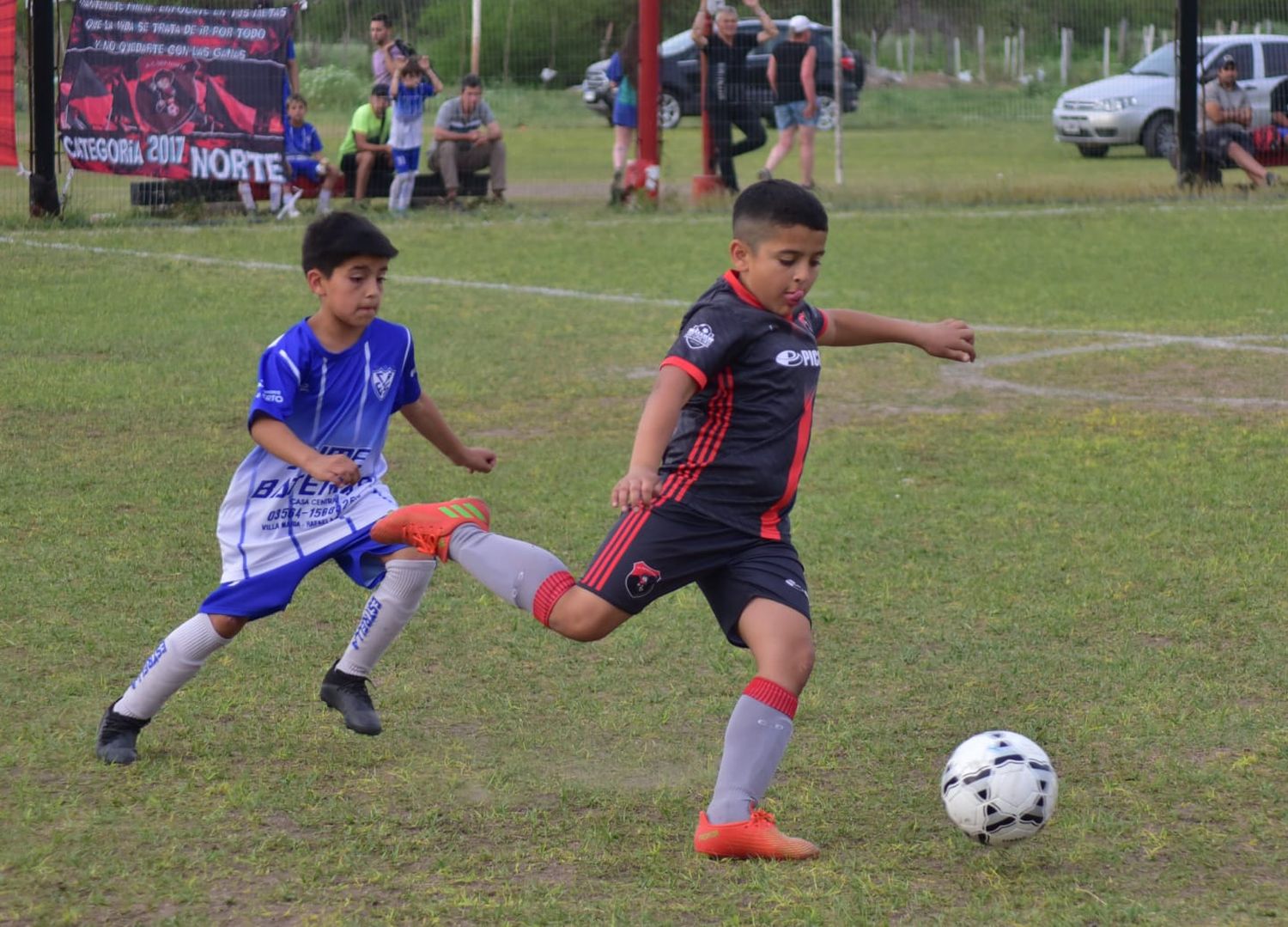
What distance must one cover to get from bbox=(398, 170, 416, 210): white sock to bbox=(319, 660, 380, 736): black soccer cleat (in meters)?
11.8

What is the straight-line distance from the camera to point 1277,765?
13.3 ft

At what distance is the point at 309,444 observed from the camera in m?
4.14

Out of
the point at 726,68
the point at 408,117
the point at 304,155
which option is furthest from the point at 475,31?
the point at 304,155

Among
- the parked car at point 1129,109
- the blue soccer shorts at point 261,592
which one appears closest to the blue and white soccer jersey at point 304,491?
the blue soccer shorts at point 261,592

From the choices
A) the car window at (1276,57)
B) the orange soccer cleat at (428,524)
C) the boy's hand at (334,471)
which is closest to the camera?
the boy's hand at (334,471)

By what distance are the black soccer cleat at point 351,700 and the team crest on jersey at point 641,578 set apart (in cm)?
86

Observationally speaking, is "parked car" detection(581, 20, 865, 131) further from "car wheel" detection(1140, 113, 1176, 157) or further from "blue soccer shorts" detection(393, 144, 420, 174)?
"blue soccer shorts" detection(393, 144, 420, 174)

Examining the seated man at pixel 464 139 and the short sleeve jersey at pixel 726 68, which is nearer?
the seated man at pixel 464 139

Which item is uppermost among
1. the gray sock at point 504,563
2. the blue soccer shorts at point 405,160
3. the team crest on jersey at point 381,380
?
the blue soccer shorts at point 405,160

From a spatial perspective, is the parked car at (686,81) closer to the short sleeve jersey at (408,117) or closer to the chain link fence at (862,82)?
the chain link fence at (862,82)

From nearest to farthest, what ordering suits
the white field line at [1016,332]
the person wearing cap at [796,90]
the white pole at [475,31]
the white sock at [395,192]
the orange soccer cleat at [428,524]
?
the orange soccer cleat at [428,524]
the white field line at [1016,332]
the white sock at [395,192]
the person wearing cap at [796,90]
the white pole at [475,31]

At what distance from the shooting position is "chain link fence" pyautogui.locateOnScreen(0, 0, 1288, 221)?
56.7 feet

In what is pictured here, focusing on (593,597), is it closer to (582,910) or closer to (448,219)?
(582,910)

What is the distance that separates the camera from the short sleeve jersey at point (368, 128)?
15898 millimetres
